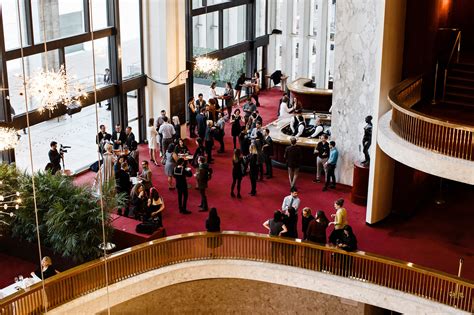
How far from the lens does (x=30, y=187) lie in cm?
1503

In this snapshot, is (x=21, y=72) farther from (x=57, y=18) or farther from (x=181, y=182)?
(x=181, y=182)

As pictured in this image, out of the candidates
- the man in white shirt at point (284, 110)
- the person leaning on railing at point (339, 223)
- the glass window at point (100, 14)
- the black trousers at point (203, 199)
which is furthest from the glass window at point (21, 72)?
the person leaning on railing at point (339, 223)

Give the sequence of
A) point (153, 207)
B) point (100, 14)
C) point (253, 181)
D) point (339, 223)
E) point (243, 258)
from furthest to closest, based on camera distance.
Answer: point (100, 14)
point (253, 181)
point (153, 207)
point (243, 258)
point (339, 223)

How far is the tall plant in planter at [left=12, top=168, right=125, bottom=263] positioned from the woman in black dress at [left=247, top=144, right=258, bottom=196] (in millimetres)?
3372

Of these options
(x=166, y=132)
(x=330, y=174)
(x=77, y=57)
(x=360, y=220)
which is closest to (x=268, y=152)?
(x=330, y=174)

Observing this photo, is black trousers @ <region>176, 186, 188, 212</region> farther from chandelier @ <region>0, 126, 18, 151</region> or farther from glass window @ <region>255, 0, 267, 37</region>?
glass window @ <region>255, 0, 267, 37</region>

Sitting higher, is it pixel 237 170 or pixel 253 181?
pixel 237 170

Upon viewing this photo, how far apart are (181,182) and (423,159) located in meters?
5.57

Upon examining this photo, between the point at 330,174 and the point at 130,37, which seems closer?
the point at 330,174

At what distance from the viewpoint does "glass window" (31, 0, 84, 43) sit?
17.6 meters

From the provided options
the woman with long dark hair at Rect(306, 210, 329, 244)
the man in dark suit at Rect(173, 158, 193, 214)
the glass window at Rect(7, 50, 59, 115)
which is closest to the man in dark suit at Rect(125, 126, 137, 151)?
the glass window at Rect(7, 50, 59, 115)

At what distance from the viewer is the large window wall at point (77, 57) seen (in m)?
17.0

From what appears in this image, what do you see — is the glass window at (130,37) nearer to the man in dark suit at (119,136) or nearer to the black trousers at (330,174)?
the man in dark suit at (119,136)

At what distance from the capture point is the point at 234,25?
87.1 feet
